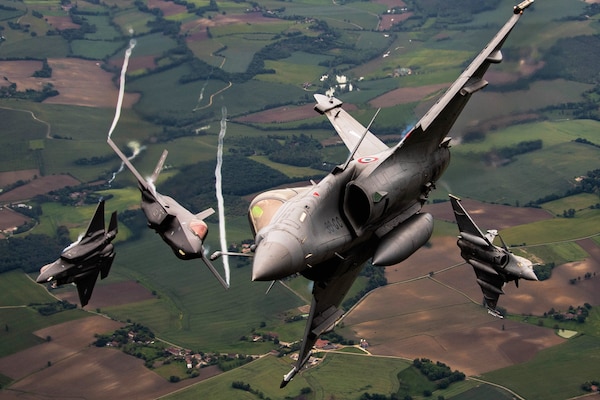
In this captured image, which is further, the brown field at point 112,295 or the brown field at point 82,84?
the brown field at point 82,84

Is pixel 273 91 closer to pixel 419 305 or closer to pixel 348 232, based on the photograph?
pixel 419 305

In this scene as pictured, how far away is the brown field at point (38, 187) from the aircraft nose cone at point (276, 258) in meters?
105

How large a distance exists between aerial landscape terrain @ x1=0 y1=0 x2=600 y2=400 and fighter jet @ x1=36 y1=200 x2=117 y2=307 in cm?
3590

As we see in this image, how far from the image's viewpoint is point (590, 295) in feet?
360

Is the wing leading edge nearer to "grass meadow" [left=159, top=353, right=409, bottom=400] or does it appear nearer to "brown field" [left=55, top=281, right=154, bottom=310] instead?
"grass meadow" [left=159, top=353, right=409, bottom=400]

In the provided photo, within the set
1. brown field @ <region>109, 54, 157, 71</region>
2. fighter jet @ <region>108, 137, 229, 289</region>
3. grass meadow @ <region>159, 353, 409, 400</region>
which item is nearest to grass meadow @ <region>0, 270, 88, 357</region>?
grass meadow @ <region>159, 353, 409, 400</region>

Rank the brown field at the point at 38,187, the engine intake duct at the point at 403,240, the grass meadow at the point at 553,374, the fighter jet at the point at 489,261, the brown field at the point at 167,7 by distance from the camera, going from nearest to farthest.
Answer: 1. the engine intake duct at the point at 403,240
2. the fighter jet at the point at 489,261
3. the grass meadow at the point at 553,374
4. the brown field at the point at 38,187
5. the brown field at the point at 167,7

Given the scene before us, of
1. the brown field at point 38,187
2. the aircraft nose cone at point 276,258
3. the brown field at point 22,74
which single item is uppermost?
the aircraft nose cone at point 276,258

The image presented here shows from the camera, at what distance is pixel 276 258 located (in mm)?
34812

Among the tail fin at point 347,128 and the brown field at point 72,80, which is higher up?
the tail fin at point 347,128

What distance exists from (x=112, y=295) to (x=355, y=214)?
75063 millimetres

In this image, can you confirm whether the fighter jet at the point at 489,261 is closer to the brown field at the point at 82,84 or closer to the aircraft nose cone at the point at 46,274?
the aircraft nose cone at the point at 46,274

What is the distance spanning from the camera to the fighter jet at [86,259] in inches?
1887

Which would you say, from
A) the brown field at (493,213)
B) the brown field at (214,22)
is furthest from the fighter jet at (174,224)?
the brown field at (214,22)
